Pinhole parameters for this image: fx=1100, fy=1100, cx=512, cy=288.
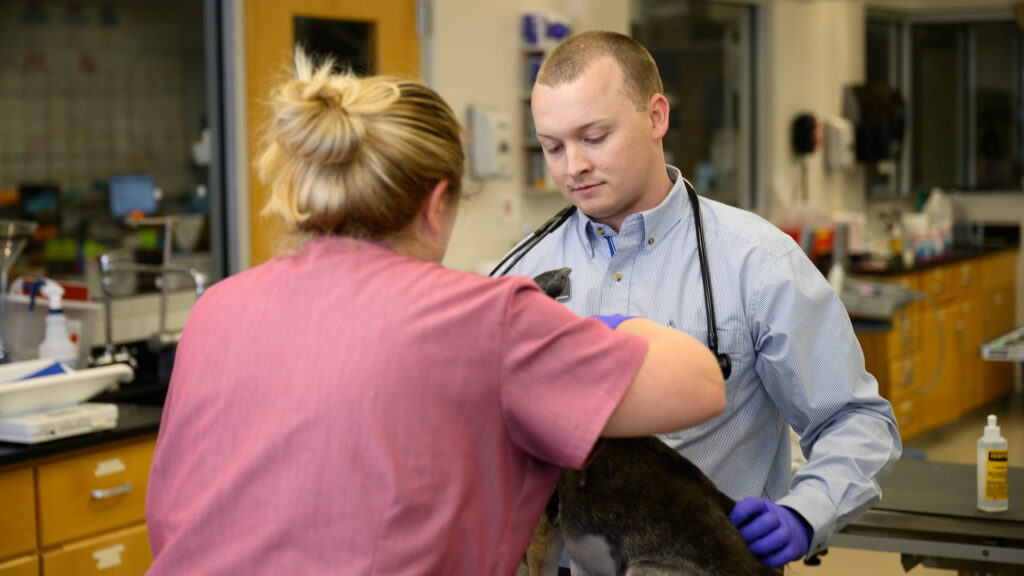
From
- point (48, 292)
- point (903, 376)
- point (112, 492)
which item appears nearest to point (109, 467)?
point (112, 492)

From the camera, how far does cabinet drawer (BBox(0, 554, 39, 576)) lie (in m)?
2.51

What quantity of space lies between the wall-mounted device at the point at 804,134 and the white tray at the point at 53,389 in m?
4.61

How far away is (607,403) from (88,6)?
297cm

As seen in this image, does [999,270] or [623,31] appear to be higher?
[623,31]

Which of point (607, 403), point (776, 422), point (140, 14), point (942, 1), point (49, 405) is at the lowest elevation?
point (49, 405)

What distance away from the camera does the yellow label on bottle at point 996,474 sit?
2.17 m

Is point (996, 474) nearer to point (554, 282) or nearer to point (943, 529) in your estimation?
point (943, 529)

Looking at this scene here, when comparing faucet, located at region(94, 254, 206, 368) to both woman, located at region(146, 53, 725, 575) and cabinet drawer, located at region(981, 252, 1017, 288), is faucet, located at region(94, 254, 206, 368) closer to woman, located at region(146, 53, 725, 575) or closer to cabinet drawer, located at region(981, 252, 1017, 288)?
woman, located at region(146, 53, 725, 575)

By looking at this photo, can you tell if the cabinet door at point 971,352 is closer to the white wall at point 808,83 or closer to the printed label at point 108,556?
the white wall at point 808,83

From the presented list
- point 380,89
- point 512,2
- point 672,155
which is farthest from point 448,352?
point 672,155

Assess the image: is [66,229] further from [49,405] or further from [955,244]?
[955,244]

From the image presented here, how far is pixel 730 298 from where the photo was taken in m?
1.60

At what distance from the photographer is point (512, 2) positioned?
466 cm

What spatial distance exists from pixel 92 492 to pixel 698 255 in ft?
5.75
